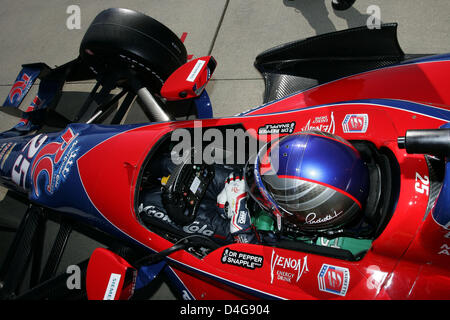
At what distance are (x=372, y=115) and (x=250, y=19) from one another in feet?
9.01

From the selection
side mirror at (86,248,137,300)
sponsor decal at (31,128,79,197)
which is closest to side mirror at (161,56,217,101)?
sponsor decal at (31,128,79,197)

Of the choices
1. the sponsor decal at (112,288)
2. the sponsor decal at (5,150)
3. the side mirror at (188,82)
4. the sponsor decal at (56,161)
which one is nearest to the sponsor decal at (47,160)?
the sponsor decal at (56,161)

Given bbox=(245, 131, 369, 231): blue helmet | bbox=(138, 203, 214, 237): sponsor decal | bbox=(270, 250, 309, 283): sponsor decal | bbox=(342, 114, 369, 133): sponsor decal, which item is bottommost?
bbox=(138, 203, 214, 237): sponsor decal

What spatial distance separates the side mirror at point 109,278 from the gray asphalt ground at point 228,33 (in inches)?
32.4

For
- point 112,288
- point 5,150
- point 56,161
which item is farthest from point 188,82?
point 5,150

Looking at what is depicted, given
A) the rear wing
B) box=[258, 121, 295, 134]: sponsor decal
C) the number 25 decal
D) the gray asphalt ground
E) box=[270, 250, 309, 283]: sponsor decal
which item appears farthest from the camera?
the rear wing

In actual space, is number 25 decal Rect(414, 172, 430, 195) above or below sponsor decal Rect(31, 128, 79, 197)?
above

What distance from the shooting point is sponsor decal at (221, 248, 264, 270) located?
1.66 meters

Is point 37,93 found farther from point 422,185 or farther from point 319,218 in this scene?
point 422,185

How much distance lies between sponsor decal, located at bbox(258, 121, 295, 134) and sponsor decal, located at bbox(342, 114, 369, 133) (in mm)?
323

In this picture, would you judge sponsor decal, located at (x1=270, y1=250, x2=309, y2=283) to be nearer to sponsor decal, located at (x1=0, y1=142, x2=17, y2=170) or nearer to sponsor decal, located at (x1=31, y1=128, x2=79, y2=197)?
sponsor decal, located at (x1=31, y1=128, x2=79, y2=197)

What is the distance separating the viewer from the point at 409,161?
1.44 meters

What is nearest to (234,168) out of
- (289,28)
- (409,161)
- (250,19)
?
(409,161)

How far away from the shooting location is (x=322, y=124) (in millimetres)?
1900
